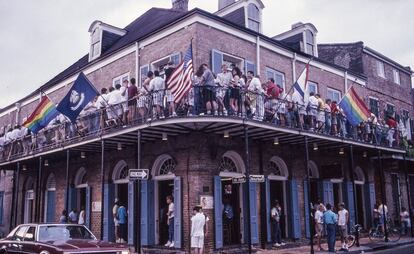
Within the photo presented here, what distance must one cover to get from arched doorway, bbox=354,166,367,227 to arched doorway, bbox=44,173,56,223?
15.4 meters

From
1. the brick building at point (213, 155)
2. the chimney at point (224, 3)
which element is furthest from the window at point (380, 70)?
the chimney at point (224, 3)

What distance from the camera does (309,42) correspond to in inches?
822

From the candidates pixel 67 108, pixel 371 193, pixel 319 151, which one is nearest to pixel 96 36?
pixel 67 108

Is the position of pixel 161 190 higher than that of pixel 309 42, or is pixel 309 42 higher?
pixel 309 42

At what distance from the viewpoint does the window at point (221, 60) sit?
50.4 feet

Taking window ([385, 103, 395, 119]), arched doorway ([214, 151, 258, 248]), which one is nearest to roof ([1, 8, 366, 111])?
window ([385, 103, 395, 119])

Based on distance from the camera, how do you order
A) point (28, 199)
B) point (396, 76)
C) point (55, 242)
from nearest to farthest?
point (55, 242)
point (28, 199)
point (396, 76)

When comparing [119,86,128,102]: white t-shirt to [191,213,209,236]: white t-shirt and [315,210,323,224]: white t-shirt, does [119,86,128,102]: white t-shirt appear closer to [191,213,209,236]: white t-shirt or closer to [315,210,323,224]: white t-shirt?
[191,213,209,236]: white t-shirt

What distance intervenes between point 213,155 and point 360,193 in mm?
10840

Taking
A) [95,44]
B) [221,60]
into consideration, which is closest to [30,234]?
[221,60]

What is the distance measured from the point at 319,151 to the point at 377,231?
14.4 feet

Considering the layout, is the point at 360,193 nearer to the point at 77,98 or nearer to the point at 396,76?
the point at 396,76

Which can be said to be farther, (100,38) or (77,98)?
(100,38)

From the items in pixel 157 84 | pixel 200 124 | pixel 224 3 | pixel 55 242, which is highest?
pixel 224 3
